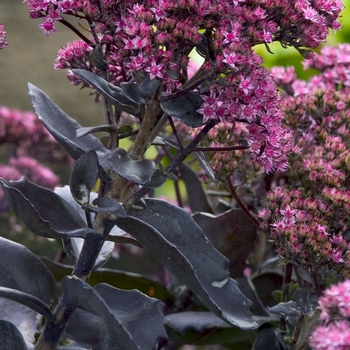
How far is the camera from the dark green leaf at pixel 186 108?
0.76 meters

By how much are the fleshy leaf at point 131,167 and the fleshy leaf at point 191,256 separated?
52mm

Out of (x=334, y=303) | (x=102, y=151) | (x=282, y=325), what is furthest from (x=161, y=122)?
(x=282, y=325)

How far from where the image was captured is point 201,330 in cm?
100

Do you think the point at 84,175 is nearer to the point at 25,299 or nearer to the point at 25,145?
the point at 25,299

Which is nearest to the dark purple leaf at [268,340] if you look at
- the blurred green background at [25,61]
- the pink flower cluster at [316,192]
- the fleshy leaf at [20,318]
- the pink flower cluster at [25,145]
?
the pink flower cluster at [316,192]

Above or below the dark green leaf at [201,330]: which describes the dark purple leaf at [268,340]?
below

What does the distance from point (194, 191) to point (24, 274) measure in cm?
47

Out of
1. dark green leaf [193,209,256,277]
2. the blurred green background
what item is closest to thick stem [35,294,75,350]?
dark green leaf [193,209,256,277]

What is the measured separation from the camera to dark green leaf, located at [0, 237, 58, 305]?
2.81 feet

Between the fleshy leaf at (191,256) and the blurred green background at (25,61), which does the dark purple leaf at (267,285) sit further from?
the blurred green background at (25,61)

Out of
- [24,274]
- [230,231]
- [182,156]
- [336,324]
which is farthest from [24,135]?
[336,324]

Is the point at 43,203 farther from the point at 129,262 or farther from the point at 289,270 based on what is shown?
the point at 129,262

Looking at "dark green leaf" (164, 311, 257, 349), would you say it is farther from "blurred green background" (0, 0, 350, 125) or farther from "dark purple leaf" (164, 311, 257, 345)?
"blurred green background" (0, 0, 350, 125)

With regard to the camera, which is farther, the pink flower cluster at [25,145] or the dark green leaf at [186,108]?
the pink flower cluster at [25,145]
